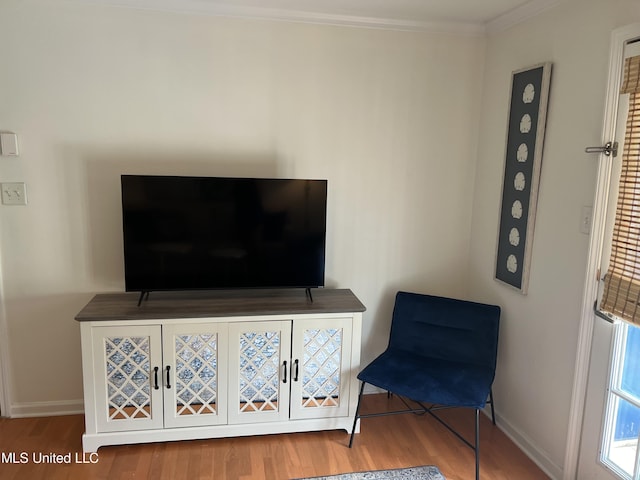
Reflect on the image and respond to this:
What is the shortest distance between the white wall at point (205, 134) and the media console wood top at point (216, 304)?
0.79 ft

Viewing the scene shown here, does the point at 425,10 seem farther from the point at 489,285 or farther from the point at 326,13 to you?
the point at 489,285

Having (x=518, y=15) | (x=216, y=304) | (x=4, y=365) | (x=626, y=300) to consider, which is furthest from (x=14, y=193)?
(x=626, y=300)

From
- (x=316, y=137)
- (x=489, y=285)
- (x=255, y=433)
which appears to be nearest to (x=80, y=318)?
(x=255, y=433)

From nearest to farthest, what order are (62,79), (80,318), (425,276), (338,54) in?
(80,318) < (62,79) < (338,54) < (425,276)

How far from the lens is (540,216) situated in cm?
247

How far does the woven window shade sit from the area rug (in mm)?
1142

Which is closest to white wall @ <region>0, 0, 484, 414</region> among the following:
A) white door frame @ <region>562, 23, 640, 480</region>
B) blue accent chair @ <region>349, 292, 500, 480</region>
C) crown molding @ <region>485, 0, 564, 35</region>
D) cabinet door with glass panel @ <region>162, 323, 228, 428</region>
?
crown molding @ <region>485, 0, 564, 35</region>

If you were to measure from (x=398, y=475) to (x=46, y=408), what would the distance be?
81.2 inches

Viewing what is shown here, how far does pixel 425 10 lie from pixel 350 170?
983 millimetres

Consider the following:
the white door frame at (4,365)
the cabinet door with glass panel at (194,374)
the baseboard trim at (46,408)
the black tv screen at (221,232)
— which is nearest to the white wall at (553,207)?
the black tv screen at (221,232)

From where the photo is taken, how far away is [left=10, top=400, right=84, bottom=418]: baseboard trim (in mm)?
2789

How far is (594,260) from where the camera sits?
2.09m

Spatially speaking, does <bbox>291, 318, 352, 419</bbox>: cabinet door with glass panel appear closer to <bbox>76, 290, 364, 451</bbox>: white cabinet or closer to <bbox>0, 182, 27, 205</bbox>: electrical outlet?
<bbox>76, 290, 364, 451</bbox>: white cabinet

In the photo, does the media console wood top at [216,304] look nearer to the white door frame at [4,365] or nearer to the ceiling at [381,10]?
the white door frame at [4,365]
